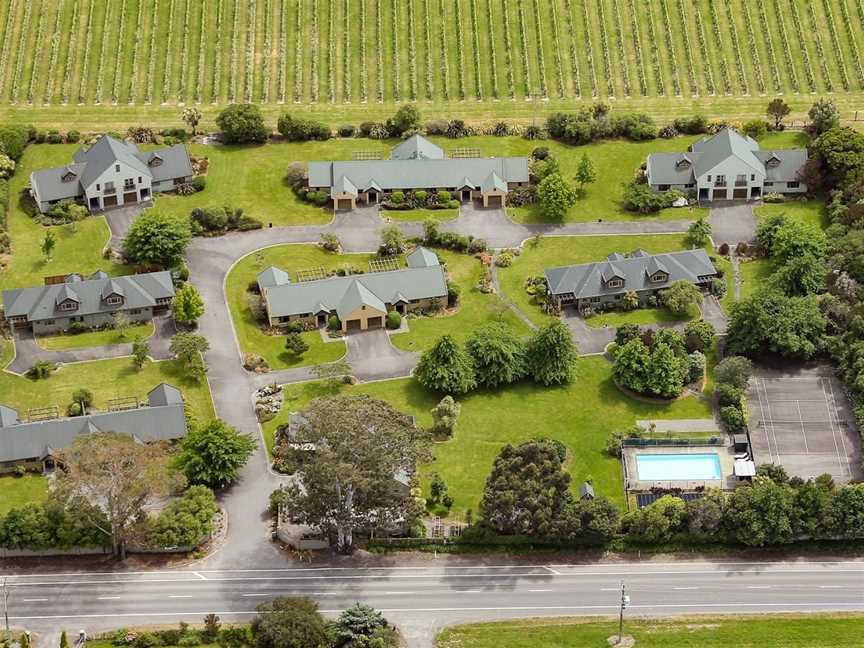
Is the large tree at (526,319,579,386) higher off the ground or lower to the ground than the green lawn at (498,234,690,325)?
lower

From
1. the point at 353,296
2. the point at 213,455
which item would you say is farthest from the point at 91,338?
the point at 213,455

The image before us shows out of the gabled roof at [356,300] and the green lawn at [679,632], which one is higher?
the gabled roof at [356,300]

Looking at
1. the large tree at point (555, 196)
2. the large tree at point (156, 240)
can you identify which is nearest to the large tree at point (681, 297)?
the large tree at point (555, 196)

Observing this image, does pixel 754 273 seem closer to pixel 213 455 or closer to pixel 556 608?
pixel 556 608

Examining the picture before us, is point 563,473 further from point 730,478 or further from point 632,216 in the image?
point 632,216

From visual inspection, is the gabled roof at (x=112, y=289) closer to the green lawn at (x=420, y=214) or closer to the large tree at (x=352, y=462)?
the green lawn at (x=420, y=214)

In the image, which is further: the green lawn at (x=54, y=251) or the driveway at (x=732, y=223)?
the driveway at (x=732, y=223)

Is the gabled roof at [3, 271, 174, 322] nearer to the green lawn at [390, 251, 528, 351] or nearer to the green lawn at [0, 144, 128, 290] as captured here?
the green lawn at [0, 144, 128, 290]

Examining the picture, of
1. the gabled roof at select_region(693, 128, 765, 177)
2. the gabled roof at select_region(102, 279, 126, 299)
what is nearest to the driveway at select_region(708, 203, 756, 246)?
the gabled roof at select_region(693, 128, 765, 177)
